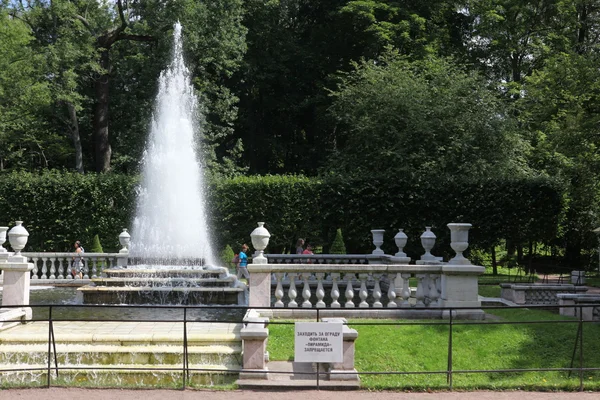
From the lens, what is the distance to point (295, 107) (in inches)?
1718

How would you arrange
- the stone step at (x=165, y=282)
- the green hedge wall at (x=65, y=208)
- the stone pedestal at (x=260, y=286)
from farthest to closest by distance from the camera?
1. the green hedge wall at (x=65, y=208)
2. the stone step at (x=165, y=282)
3. the stone pedestal at (x=260, y=286)

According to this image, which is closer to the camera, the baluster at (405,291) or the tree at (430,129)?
the baluster at (405,291)

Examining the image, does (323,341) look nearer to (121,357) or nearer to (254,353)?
(254,353)

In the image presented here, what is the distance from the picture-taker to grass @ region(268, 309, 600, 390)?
34.4 feet

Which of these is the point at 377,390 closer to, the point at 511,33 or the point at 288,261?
the point at 288,261

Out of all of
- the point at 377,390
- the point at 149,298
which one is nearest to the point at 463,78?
the point at 149,298

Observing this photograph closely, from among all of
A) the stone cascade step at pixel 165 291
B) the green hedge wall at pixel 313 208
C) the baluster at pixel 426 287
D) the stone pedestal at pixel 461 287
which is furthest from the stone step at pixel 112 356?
the green hedge wall at pixel 313 208

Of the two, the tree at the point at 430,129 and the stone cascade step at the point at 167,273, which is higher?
the tree at the point at 430,129

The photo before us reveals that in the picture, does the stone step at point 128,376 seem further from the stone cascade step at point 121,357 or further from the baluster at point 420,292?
the baluster at point 420,292

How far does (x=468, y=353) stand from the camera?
11594mm

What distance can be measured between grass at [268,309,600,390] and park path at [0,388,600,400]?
297 mm

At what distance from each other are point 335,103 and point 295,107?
7.61 m

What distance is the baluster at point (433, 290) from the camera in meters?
14.2

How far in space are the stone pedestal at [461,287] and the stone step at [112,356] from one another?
4935 millimetres
